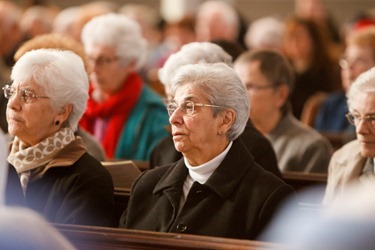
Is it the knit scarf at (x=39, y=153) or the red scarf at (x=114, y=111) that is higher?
the knit scarf at (x=39, y=153)

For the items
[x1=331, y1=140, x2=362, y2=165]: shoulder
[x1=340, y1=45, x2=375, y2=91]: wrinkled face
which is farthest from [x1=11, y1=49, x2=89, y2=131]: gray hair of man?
[x1=340, y1=45, x2=375, y2=91]: wrinkled face

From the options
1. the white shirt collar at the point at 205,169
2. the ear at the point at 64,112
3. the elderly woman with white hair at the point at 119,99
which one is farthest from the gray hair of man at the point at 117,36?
the white shirt collar at the point at 205,169

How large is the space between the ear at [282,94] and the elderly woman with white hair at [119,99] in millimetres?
757

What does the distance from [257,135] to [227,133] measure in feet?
2.36

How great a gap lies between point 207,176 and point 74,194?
2.08ft

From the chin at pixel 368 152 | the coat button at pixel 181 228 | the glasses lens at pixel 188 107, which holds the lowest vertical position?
the coat button at pixel 181 228

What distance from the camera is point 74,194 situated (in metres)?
3.94

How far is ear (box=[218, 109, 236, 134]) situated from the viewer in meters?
3.77

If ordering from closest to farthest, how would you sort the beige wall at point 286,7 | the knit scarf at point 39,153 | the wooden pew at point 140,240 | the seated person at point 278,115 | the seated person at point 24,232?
1. the seated person at point 24,232
2. the wooden pew at point 140,240
3. the knit scarf at point 39,153
4. the seated person at point 278,115
5. the beige wall at point 286,7

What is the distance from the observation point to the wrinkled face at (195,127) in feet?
12.3

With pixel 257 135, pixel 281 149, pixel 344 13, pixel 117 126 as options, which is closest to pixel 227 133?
pixel 257 135

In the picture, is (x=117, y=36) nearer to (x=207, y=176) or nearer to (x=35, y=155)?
(x=35, y=155)

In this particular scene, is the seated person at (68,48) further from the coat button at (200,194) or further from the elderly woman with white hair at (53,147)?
the coat button at (200,194)

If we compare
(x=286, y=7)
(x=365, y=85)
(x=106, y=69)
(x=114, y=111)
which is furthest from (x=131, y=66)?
(x=286, y=7)
